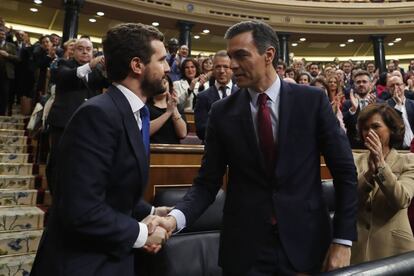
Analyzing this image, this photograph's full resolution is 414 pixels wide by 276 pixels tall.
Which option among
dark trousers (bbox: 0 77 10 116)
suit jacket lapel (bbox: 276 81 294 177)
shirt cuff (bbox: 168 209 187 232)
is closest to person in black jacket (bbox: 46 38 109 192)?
shirt cuff (bbox: 168 209 187 232)

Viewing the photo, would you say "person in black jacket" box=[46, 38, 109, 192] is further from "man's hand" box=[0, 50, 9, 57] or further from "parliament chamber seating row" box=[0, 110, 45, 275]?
"man's hand" box=[0, 50, 9, 57]

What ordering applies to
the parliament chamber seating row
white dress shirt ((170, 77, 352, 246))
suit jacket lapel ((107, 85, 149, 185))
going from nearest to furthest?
suit jacket lapel ((107, 85, 149, 185)), white dress shirt ((170, 77, 352, 246)), the parliament chamber seating row

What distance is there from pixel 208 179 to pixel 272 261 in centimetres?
33

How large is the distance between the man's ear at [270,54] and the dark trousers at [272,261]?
0.48 meters

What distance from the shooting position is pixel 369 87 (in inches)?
123

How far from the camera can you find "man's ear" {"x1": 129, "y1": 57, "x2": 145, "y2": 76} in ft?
3.32

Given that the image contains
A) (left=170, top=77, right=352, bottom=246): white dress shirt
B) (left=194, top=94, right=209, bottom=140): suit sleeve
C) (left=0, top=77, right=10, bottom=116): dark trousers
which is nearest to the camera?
(left=170, top=77, right=352, bottom=246): white dress shirt

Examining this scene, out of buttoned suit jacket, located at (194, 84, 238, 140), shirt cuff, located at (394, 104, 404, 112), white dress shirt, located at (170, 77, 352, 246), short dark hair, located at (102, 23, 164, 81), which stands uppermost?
shirt cuff, located at (394, 104, 404, 112)

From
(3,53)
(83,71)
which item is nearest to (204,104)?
(83,71)

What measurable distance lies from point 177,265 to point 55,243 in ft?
1.86

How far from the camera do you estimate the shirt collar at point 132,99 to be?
1.00m

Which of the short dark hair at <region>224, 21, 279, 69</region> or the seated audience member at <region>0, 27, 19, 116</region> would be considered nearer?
the short dark hair at <region>224, 21, 279, 69</region>

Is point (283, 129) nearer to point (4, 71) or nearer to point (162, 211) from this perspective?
point (162, 211)

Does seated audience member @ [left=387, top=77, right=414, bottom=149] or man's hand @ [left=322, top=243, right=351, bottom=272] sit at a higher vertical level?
seated audience member @ [left=387, top=77, right=414, bottom=149]
